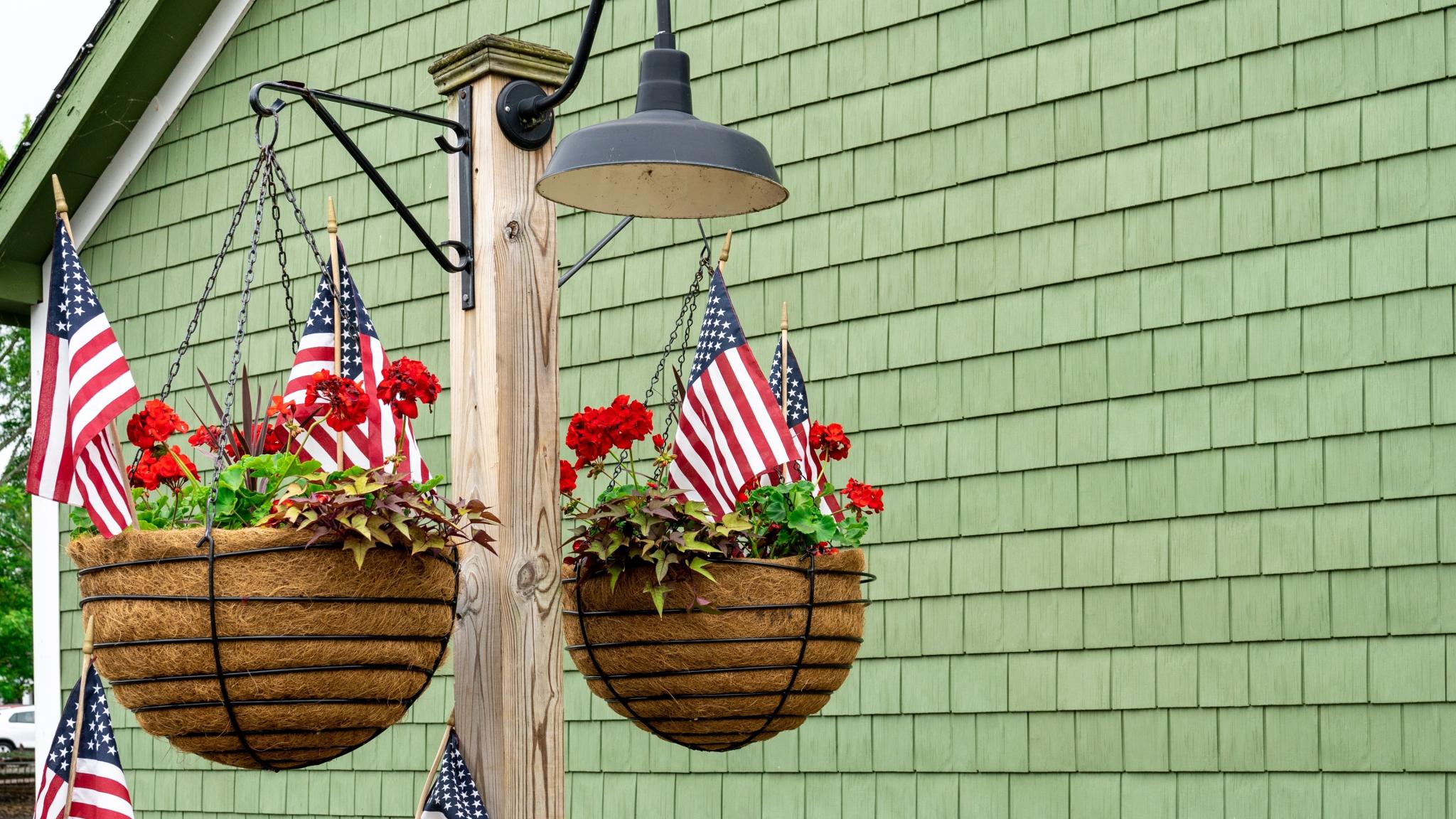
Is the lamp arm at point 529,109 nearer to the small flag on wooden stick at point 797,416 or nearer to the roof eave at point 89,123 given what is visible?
the small flag on wooden stick at point 797,416

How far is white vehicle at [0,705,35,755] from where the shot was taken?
25672mm

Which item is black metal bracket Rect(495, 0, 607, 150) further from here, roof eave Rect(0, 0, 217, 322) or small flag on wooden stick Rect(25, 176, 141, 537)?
roof eave Rect(0, 0, 217, 322)

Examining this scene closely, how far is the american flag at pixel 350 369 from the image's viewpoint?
114 inches

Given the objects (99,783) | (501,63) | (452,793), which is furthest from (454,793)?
(501,63)

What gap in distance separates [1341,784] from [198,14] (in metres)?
5.61

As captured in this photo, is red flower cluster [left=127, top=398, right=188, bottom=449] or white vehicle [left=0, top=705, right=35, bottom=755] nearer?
red flower cluster [left=127, top=398, right=188, bottom=449]

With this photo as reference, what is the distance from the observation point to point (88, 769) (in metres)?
2.89

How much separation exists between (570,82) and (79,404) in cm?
93

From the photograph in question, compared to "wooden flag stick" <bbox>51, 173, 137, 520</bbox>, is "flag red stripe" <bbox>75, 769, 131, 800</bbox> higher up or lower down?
lower down

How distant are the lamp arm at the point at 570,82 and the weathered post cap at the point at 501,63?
3 centimetres

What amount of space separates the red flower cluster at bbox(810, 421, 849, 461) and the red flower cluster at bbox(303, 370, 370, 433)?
3.36 feet

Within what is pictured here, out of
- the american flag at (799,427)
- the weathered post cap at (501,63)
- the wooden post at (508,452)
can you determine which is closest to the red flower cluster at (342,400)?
the wooden post at (508,452)

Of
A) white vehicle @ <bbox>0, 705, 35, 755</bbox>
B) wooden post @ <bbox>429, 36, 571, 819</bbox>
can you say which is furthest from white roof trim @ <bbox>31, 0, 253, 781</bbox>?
white vehicle @ <bbox>0, 705, 35, 755</bbox>

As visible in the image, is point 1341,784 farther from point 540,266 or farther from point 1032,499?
point 540,266
